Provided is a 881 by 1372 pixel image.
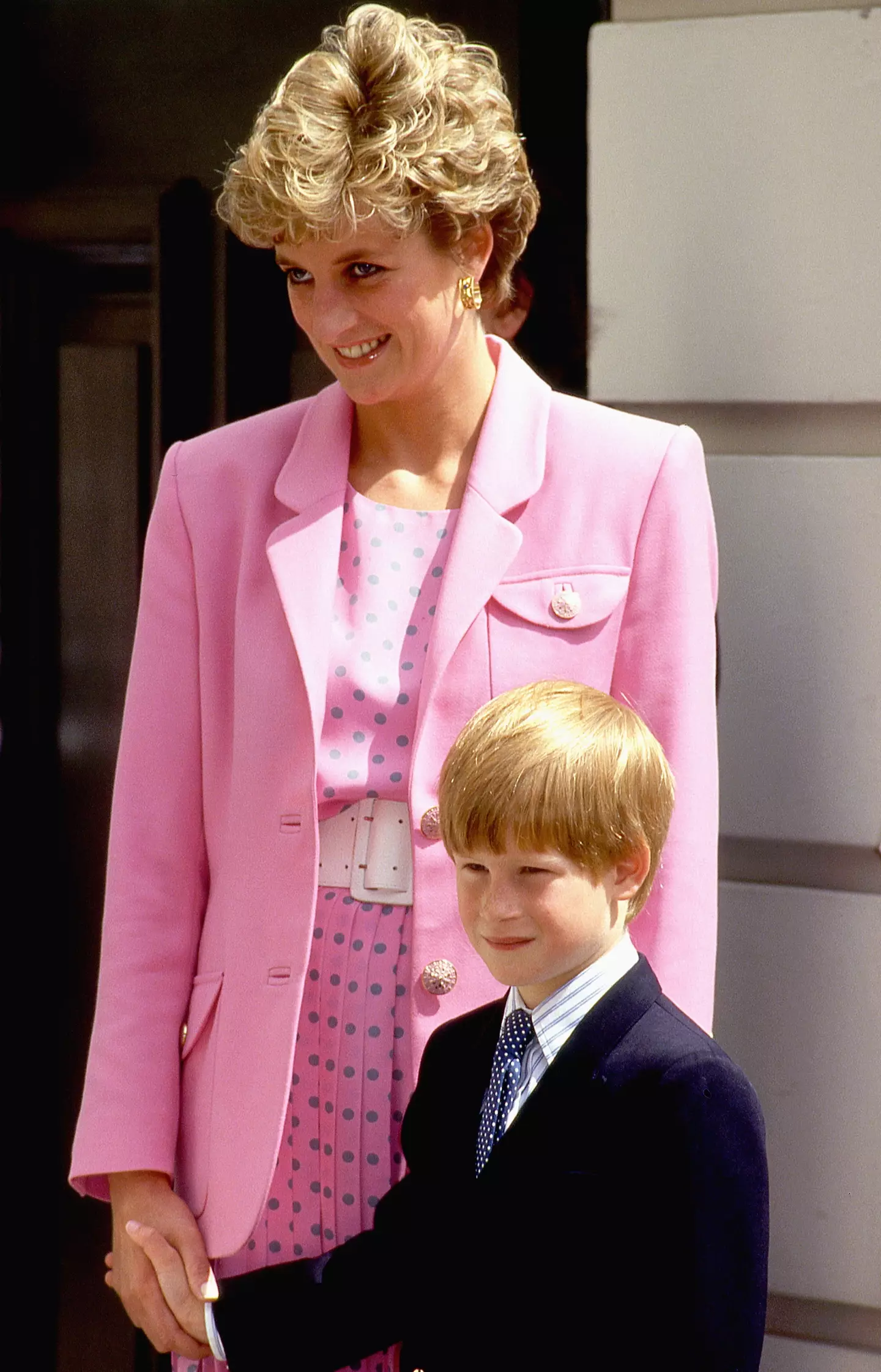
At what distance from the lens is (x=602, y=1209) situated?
1443mm

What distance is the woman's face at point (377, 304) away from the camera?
182 cm

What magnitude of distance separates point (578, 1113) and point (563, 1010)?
0.31 feet

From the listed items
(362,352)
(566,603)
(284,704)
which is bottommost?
(284,704)

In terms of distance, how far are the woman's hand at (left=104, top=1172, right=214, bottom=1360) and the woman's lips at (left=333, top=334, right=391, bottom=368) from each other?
0.99 m

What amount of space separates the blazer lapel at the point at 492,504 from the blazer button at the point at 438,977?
273mm

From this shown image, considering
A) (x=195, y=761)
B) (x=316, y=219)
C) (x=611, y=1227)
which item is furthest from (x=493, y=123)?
(x=611, y=1227)

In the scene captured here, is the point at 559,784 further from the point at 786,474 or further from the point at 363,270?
the point at 786,474

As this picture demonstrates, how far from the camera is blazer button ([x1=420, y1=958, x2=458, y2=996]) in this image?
1.83m

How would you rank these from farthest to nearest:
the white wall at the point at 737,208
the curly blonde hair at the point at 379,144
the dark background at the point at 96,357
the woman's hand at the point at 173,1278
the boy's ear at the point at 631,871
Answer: the dark background at the point at 96,357 → the white wall at the point at 737,208 → the woman's hand at the point at 173,1278 → the curly blonde hair at the point at 379,144 → the boy's ear at the point at 631,871

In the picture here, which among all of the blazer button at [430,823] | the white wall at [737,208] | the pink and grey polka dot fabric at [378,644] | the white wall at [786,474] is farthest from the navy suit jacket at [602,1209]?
the white wall at [737,208]

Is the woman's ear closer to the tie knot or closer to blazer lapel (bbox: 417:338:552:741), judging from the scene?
blazer lapel (bbox: 417:338:552:741)

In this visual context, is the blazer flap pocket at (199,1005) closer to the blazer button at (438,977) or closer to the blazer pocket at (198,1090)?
the blazer pocket at (198,1090)

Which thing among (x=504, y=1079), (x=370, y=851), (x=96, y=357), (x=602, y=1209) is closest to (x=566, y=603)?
(x=370, y=851)

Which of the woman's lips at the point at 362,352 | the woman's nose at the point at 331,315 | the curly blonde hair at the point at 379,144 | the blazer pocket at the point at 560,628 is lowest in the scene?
the blazer pocket at the point at 560,628
